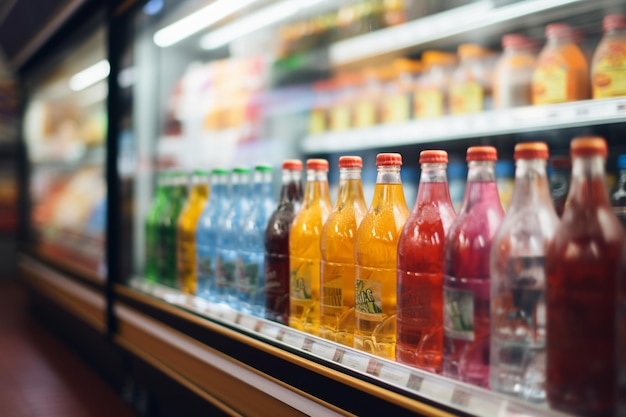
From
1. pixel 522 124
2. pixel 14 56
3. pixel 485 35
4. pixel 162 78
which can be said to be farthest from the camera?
pixel 14 56

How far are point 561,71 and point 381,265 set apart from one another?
1.03 metres

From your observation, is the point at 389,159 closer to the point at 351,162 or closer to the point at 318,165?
the point at 351,162

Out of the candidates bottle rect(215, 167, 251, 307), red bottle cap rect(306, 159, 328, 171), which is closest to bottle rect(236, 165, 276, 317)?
bottle rect(215, 167, 251, 307)

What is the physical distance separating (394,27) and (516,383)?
196 centimetres

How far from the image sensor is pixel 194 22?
2.79 metres

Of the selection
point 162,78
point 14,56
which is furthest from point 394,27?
point 14,56

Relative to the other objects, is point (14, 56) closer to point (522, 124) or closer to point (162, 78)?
point (162, 78)

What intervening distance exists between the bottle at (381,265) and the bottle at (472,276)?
186 millimetres

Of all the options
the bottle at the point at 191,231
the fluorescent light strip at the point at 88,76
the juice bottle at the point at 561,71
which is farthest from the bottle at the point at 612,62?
the fluorescent light strip at the point at 88,76

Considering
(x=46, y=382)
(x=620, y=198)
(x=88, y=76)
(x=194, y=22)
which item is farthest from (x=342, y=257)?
(x=88, y=76)

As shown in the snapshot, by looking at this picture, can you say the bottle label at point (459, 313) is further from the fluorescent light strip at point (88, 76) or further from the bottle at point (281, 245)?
the fluorescent light strip at point (88, 76)

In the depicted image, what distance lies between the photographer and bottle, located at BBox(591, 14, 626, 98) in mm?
1579

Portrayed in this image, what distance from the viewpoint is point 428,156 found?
3.38ft

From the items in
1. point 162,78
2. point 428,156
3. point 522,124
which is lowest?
point 428,156
